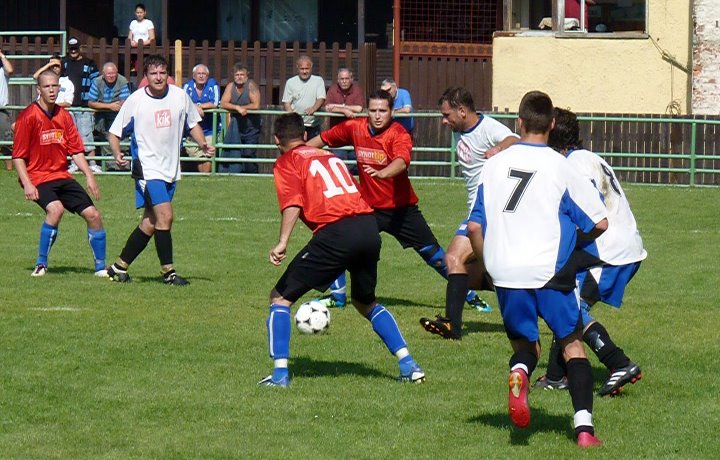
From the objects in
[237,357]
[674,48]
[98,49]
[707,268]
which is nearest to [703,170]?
[674,48]

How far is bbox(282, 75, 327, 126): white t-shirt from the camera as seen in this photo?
23.1 m

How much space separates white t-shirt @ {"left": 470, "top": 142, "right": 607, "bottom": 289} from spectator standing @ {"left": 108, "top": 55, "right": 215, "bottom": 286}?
679 centimetres

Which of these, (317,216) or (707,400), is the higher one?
(317,216)

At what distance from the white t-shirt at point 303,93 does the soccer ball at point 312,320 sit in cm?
1311

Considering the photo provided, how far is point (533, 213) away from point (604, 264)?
1.86 m

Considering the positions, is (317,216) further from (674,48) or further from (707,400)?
(674,48)

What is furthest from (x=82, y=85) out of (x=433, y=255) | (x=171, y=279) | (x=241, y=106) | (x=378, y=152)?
(x=378, y=152)

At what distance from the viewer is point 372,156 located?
38.2 feet

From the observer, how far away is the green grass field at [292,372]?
7.35 metres

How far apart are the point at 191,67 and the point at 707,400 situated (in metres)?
18.9

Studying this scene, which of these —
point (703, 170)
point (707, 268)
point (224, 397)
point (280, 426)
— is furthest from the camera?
point (703, 170)

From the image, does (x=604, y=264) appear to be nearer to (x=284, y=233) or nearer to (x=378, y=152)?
(x=284, y=233)

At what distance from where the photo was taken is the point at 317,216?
8.70 meters

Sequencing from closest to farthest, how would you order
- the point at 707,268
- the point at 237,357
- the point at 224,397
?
the point at 224,397 → the point at 237,357 → the point at 707,268
